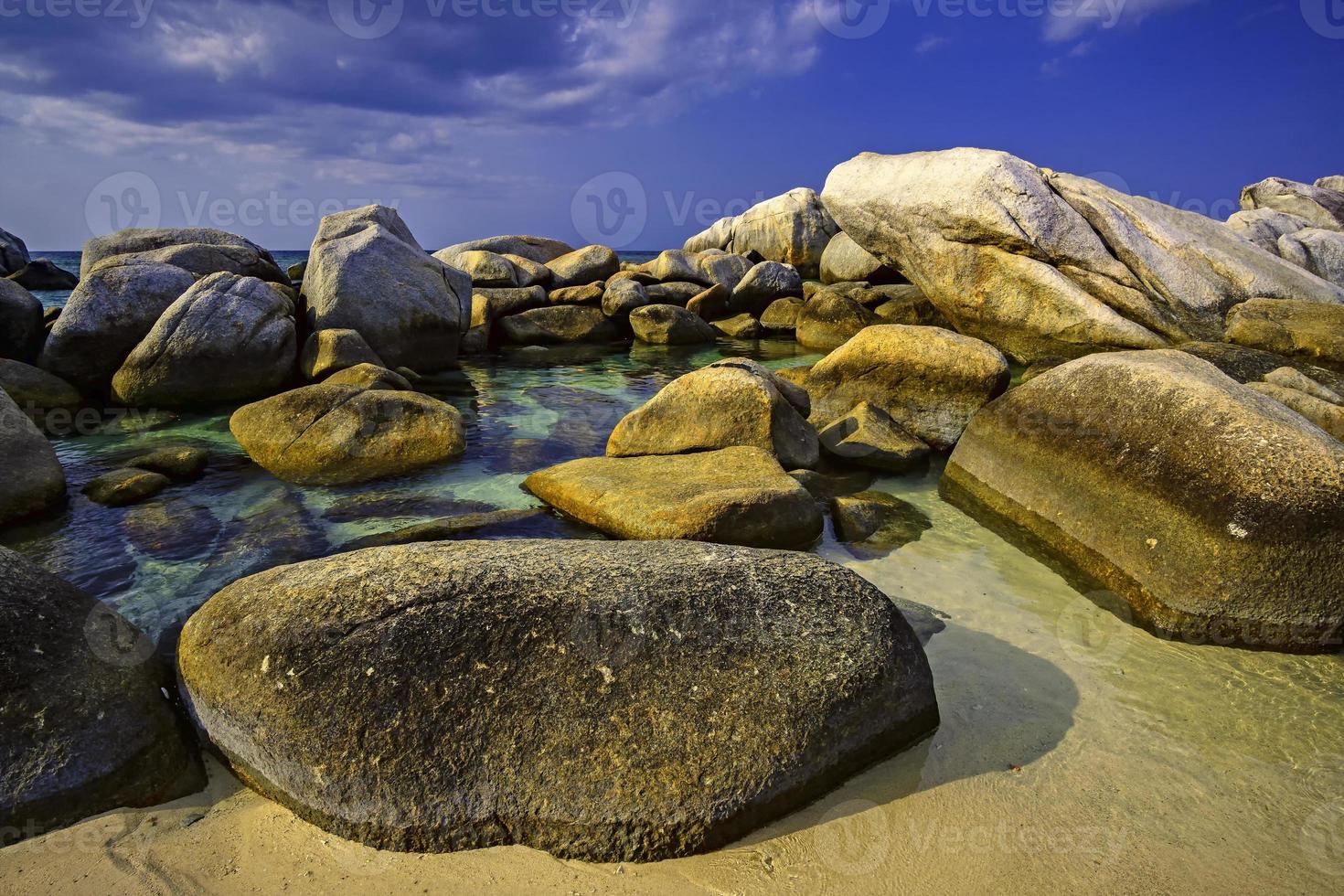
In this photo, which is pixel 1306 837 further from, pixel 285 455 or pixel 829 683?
pixel 285 455

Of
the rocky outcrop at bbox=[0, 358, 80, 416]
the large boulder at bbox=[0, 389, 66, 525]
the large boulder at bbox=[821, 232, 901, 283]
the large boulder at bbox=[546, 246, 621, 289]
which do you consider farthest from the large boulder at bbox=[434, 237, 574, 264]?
the large boulder at bbox=[0, 389, 66, 525]

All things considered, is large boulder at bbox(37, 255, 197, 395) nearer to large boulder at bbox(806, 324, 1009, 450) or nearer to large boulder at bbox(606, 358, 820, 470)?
large boulder at bbox(606, 358, 820, 470)

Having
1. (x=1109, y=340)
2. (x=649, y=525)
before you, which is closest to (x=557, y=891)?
(x=649, y=525)

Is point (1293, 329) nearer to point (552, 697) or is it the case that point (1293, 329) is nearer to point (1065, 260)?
point (1065, 260)

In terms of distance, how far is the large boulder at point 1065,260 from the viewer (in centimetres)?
970

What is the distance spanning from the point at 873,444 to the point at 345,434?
4656 mm

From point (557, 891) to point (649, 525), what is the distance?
9.05ft

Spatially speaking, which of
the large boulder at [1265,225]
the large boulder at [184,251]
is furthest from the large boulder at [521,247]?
the large boulder at [1265,225]

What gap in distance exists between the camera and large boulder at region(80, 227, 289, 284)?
12.5 metres

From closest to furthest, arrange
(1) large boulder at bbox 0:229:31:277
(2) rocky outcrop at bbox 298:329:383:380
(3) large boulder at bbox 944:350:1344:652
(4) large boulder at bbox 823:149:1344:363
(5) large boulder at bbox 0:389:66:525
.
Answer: (3) large boulder at bbox 944:350:1344:652 → (5) large boulder at bbox 0:389:66:525 → (2) rocky outcrop at bbox 298:329:383:380 → (4) large boulder at bbox 823:149:1344:363 → (1) large boulder at bbox 0:229:31:277

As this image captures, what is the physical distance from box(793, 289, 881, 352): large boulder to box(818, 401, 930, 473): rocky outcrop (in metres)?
8.52

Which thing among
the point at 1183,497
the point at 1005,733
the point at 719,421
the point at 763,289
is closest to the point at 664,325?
the point at 763,289

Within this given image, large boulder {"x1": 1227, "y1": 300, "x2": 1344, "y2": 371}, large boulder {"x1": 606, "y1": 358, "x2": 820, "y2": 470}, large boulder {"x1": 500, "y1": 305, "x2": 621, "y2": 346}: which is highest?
large boulder {"x1": 1227, "y1": 300, "x2": 1344, "y2": 371}

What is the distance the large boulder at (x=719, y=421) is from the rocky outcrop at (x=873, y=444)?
30 centimetres
